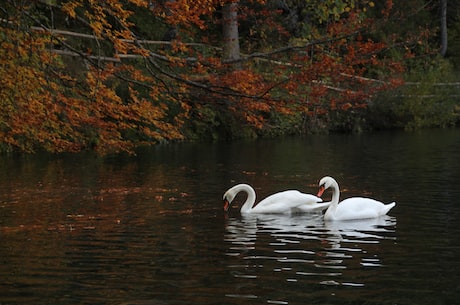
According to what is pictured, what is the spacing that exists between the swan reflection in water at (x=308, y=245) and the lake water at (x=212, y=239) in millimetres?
25

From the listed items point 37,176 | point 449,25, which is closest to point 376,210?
point 37,176

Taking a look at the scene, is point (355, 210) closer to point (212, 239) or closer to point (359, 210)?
point (359, 210)

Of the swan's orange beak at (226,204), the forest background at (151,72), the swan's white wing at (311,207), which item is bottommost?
the swan's white wing at (311,207)

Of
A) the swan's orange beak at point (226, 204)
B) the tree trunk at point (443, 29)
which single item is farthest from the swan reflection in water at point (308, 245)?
the tree trunk at point (443, 29)

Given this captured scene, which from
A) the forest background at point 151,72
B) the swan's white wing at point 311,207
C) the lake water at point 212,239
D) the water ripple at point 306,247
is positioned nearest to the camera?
the lake water at point 212,239

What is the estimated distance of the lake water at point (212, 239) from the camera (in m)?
10.9

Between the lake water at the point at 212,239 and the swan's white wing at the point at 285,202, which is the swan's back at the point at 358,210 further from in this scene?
the swan's white wing at the point at 285,202

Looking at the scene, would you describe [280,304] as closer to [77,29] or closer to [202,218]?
[202,218]

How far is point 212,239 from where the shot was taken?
48.6 feet

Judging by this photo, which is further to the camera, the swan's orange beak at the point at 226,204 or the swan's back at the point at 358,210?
the swan's orange beak at the point at 226,204

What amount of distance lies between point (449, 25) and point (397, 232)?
2208 inches

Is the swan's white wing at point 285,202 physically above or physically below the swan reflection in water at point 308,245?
above

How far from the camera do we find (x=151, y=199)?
19953mm

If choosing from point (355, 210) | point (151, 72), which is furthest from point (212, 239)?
point (151, 72)
